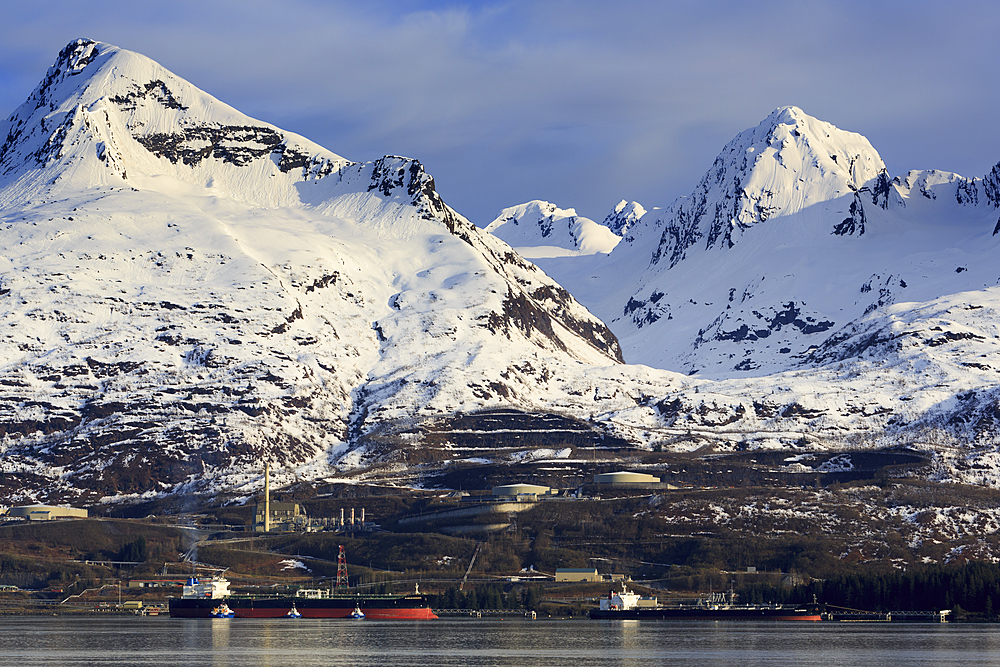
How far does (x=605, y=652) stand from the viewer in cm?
18388

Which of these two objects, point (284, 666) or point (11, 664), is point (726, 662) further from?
point (11, 664)

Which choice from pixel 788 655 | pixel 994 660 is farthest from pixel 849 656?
pixel 994 660

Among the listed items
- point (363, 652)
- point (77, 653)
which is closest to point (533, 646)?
point (363, 652)

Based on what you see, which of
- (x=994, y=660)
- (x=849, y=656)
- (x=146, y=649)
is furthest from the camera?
(x=146, y=649)

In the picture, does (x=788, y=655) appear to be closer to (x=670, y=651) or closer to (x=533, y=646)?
(x=670, y=651)

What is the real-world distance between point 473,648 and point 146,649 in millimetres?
39233

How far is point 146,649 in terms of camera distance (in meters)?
191

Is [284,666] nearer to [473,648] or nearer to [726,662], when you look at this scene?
[473,648]

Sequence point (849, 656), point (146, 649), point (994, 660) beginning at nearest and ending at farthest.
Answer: point (994, 660) < point (849, 656) < point (146, 649)

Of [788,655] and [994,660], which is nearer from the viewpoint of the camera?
[994,660]

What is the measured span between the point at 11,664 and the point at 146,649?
83.9ft

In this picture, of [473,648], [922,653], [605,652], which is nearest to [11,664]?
[473,648]

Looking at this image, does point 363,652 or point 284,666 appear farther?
point 363,652

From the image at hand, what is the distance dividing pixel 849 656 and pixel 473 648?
146 ft
